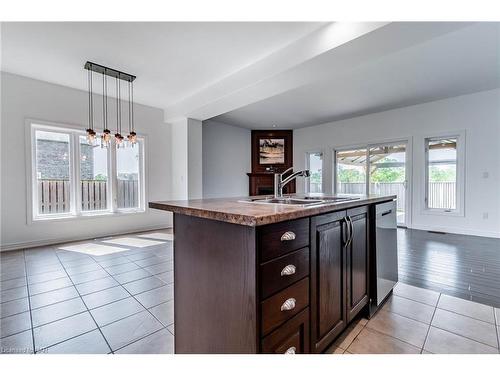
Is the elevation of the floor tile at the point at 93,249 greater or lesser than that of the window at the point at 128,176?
lesser

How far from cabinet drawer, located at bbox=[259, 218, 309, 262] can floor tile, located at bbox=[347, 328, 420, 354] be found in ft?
2.81

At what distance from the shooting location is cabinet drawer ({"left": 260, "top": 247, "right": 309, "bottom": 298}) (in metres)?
0.93

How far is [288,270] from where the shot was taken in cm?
103

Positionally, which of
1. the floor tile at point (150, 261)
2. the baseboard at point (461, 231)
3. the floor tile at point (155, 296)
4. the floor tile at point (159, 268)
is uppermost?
the baseboard at point (461, 231)

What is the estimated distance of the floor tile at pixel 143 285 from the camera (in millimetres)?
2267

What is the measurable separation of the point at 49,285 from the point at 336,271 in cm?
271

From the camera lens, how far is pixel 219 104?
4066 millimetres

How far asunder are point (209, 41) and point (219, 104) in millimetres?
1354

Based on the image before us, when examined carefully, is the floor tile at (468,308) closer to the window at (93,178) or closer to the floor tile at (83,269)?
the floor tile at (83,269)

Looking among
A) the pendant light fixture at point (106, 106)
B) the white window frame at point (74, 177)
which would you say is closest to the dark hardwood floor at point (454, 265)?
Answer: the pendant light fixture at point (106, 106)

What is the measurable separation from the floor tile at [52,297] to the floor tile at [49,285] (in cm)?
9

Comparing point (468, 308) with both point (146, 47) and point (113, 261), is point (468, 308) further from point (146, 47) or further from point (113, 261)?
point (146, 47)

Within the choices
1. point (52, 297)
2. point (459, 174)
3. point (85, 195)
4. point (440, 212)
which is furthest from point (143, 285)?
point (459, 174)

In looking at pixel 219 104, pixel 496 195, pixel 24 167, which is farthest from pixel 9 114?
pixel 496 195
